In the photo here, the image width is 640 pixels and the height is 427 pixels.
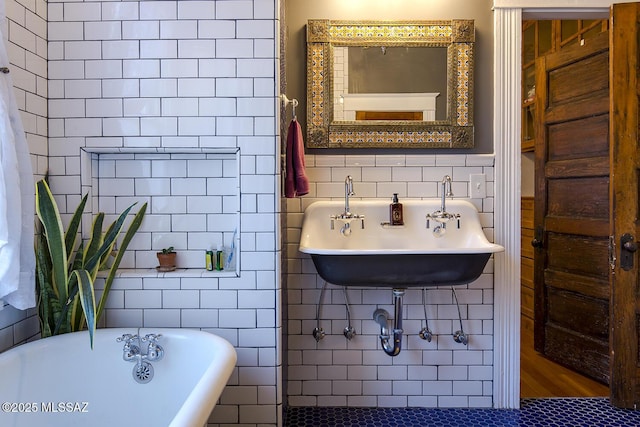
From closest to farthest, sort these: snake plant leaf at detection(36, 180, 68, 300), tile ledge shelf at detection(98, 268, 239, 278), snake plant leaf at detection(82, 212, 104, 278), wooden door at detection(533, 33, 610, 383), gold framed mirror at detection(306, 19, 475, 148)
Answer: snake plant leaf at detection(36, 180, 68, 300), snake plant leaf at detection(82, 212, 104, 278), tile ledge shelf at detection(98, 268, 239, 278), gold framed mirror at detection(306, 19, 475, 148), wooden door at detection(533, 33, 610, 383)

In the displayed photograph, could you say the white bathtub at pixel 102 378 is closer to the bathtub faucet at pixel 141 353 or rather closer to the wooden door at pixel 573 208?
the bathtub faucet at pixel 141 353

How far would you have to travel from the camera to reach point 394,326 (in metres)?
2.11

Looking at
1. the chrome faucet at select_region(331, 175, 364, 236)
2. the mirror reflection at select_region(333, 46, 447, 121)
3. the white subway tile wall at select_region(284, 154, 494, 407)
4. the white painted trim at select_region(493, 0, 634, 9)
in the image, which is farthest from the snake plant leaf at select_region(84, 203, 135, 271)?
the white painted trim at select_region(493, 0, 634, 9)

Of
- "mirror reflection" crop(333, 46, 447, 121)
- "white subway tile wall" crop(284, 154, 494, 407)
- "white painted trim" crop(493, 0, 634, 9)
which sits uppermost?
"white painted trim" crop(493, 0, 634, 9)

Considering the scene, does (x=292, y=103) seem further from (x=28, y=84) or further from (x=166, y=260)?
(x=28, y=84)

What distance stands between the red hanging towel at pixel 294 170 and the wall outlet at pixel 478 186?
2.77 feet

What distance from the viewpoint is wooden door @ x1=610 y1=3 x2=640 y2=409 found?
2.17m

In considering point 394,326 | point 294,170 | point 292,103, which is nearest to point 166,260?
point 294,170

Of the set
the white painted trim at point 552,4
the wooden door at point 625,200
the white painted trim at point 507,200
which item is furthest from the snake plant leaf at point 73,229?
the wooden door at point 625,200

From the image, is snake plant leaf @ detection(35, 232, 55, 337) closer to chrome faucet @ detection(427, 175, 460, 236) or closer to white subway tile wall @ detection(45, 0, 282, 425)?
white subway tile wall @ detection(45, 0, 282, 425)

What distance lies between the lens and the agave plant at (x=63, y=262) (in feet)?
5.27

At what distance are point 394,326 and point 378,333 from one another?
195mm

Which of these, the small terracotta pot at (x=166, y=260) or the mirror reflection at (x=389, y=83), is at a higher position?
the mirror reflection at (x=389, y=83)

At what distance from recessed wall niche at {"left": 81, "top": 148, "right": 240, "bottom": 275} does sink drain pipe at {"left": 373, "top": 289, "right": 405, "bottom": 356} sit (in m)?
0.80
